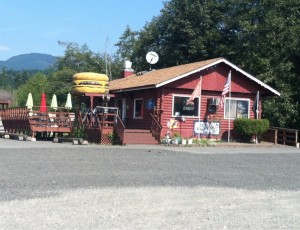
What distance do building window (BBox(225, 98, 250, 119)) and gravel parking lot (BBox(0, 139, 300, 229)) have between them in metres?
11.0

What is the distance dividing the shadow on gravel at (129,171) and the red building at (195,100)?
7.49 meters

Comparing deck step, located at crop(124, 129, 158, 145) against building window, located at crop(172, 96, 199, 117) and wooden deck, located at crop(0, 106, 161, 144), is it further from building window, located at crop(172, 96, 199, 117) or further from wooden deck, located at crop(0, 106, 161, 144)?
building window, located at crop(172, 96, 199, 117)

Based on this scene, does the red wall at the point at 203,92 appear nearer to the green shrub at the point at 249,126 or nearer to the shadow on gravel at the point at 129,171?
the green shrub at the point at 249,126

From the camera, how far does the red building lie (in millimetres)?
24328

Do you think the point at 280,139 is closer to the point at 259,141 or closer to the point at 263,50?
the point at 259,141

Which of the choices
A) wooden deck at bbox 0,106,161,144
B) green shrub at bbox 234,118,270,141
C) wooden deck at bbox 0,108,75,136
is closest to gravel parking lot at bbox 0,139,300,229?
wooden deck at bbox 0,106,161,144

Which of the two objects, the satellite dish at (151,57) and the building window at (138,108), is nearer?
the building window at (138,108)

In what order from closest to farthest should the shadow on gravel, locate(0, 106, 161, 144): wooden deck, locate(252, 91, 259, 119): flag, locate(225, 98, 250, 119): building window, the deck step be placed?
the shadow on gravel
locate(0, 106, 161, 144): wooden deck
the deck step
locate(225, 98, 250, 119): building window
locate(252, 91, 259, 119): flag

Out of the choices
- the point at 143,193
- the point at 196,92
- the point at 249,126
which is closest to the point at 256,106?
the point at 249,126

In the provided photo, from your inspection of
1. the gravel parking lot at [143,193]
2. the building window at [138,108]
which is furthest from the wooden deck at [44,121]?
the gravel parking lot at [143,193]

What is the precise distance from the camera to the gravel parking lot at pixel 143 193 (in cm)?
690

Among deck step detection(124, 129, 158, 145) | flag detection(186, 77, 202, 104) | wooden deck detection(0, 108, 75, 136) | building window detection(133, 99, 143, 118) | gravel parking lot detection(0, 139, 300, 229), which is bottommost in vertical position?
gravel parking lot detection(0, 139, 300, 229)

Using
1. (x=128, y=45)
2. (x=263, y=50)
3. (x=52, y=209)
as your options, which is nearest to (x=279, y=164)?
(x=52, y=209)

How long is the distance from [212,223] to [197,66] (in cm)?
1885
